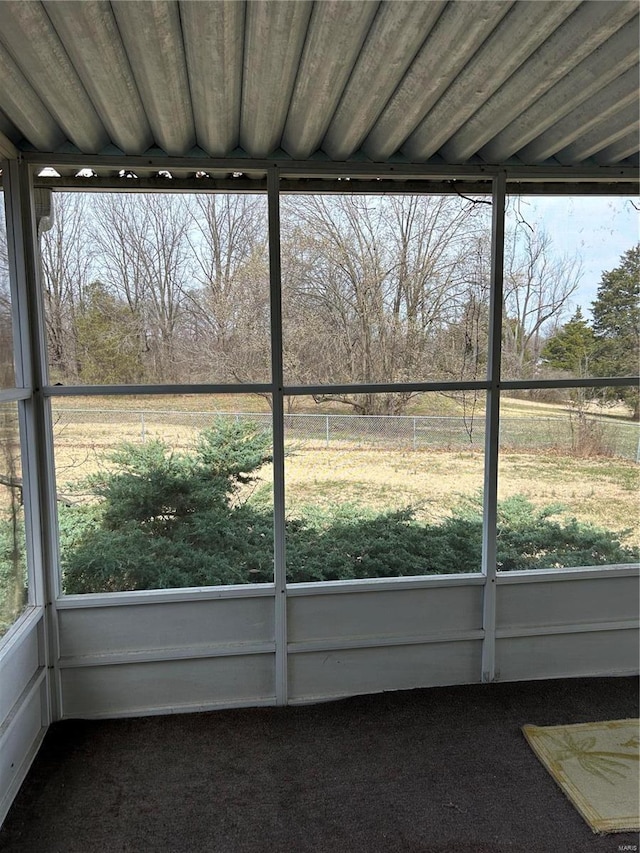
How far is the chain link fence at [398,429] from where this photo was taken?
10.0 feet

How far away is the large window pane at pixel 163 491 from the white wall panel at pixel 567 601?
4.77 feet

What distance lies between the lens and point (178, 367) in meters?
3.09

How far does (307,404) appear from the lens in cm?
317

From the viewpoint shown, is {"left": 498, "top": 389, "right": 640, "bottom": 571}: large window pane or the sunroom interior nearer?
the sunroom interior

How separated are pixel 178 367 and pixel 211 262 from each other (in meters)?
0.62

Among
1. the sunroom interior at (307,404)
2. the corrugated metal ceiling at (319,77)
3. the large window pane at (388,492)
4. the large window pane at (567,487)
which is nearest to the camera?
the corrugated metal ceiling at (319,77)

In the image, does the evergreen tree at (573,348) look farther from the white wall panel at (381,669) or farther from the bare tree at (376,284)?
the white wall panel at (381,669)

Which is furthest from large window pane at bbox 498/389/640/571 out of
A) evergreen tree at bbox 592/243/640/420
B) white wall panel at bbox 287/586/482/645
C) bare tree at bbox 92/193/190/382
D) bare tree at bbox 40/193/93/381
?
bare tree at bbox 40/193/93/381

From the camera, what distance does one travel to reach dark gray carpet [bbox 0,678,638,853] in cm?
223

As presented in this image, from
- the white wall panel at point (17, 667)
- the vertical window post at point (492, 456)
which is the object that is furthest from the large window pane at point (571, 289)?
the white wall panel at point (17, 667)

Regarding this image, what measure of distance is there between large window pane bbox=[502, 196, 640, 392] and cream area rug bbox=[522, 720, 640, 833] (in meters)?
1.95

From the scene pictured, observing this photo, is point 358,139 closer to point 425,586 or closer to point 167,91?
point 167,91

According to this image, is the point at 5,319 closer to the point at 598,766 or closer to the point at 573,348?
the point at 573,348

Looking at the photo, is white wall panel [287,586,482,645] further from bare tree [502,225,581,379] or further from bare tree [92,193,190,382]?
bare tree [92,193,190,382]
